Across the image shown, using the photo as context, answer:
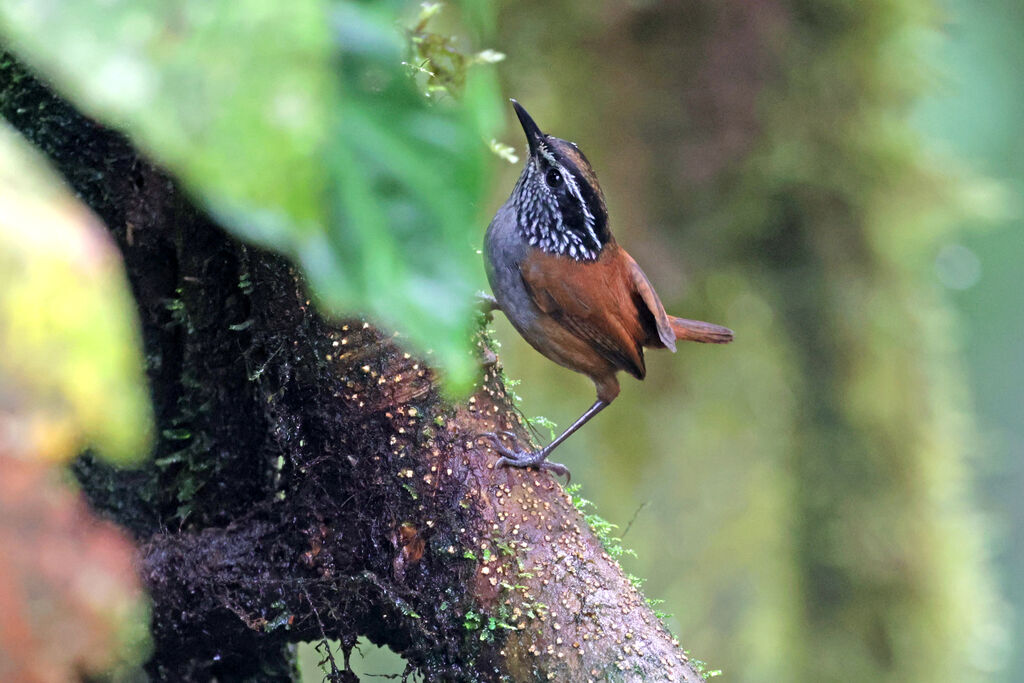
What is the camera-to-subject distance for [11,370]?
1006 millimetres

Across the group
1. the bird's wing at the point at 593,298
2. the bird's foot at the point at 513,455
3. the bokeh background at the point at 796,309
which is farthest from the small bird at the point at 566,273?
the bokeh background at the point at 796,309

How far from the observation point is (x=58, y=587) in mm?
1385

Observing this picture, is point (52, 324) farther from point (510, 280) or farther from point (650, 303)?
point (650, 303)

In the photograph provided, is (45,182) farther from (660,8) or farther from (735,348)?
(735,348)

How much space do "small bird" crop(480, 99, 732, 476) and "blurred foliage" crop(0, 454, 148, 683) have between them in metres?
1.21

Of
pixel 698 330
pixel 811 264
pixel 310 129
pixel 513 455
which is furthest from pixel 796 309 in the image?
pixel 310 129

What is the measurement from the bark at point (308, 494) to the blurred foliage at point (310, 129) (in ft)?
2.43

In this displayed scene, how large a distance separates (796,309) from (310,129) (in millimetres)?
3342

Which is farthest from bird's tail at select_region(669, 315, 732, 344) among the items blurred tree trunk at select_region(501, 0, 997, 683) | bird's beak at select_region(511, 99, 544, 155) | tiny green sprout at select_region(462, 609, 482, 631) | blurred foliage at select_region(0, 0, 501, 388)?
blurred foliage at select_region(0, 0, 501, 388)

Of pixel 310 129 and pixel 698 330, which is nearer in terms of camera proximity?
pixel 310 129

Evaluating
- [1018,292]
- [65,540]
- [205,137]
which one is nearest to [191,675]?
[65,540]

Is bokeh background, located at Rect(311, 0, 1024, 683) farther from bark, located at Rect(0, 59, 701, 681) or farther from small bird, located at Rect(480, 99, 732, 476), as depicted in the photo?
bark, located at Rect(0, 59, 701, 681)

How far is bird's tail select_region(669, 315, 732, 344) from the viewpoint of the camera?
283cm

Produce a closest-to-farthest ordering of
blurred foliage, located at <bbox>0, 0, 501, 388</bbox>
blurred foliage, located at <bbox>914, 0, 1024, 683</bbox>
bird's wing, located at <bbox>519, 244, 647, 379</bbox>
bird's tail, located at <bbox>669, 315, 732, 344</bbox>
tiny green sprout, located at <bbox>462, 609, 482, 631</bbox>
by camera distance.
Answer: blurred foliage, located at <bbox>0, 0, 501, 388</bbox> → tiny green sprout, located at <bbox>462, 609, 482, 631</bbox> → bird's wing, located at <bbox>519, 244, 647, 379</bbox> → bird's tail, located at <bbox>669, 315, 732, 344</bbox> → blurred foliage, located at <bbox>914, 0, 1024, 683</bbox>
